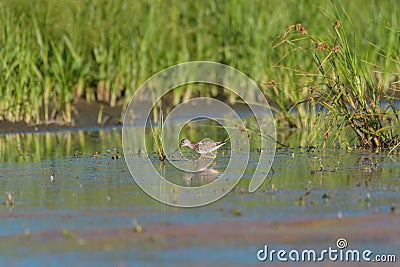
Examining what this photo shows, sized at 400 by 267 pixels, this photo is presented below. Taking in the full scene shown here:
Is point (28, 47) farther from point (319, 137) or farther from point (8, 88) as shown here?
point (319, 137)

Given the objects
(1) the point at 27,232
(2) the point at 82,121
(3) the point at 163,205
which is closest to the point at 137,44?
(2) the point at 82,121

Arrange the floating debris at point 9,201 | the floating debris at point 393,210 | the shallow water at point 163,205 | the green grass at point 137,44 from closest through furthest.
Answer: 1. the shallow water at point 163,205
2. the floating debris at point 393,210
3. the floating debris at point 9,201
4. the green grass at point 137,44

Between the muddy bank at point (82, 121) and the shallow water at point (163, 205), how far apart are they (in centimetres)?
287

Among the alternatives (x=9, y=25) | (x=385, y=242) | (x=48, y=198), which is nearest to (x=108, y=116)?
(x=9, y=25)

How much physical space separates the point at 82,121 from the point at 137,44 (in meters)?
1.36

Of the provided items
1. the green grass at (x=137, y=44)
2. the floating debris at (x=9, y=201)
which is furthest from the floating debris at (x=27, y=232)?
the green grass at (x=137, y=44)

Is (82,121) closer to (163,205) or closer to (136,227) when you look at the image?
(163,205)

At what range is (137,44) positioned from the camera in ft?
44.5

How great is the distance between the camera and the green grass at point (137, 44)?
1232cm

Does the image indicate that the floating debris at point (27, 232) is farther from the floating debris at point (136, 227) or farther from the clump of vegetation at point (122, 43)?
the clump of vegetation at point (122, 43)

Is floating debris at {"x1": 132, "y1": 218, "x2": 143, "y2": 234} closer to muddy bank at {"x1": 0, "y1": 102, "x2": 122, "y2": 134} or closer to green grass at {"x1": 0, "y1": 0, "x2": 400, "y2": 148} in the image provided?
green grass at {"x1": 0, "y1": 0, "x2": 400, "y2": 148}

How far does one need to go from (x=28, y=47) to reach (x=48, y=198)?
530 cm

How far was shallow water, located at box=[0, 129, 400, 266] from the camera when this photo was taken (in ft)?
17.8

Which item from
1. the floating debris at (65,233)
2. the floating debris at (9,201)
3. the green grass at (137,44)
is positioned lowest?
the floating debris at (65,233)
